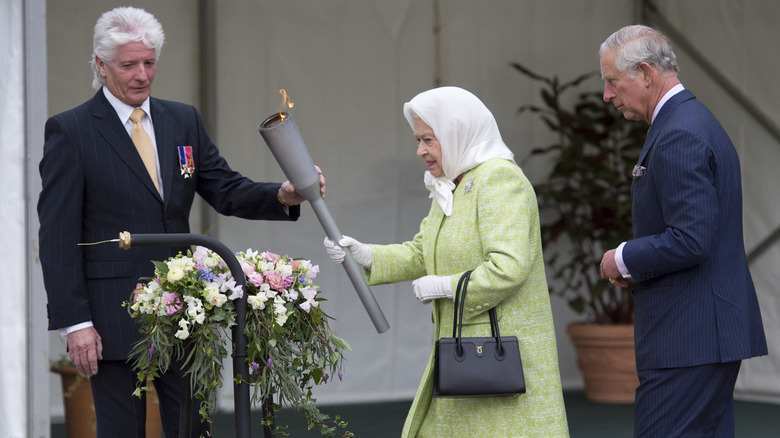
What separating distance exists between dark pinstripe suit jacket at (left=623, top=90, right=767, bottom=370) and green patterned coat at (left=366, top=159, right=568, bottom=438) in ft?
0.88

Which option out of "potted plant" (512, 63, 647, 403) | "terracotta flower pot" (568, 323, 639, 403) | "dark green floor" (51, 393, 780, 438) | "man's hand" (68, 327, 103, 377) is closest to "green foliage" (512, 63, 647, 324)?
"potted plant" (512, 63, 647, 403)

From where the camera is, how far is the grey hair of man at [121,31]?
9.39 feet

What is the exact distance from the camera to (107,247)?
286 centimetres

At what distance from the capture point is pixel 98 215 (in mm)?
2855

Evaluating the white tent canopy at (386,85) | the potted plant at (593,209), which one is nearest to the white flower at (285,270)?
the white tent canopy at (386,85)

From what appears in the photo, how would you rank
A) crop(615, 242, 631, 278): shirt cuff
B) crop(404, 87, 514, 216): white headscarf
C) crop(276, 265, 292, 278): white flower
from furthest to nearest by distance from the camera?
crop(404, 87, 514, 216): white headscarf
crop(615, 242, 631, 278): shirt cuff
crop(276, 265, 292, 278): white flower

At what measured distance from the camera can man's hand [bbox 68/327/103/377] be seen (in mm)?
2764

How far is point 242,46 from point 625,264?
151 inches

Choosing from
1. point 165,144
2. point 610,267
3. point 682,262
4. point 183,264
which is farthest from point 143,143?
point 682,262

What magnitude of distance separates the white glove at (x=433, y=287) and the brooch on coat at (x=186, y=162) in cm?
83

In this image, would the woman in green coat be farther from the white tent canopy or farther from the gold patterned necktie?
the white tent canopy

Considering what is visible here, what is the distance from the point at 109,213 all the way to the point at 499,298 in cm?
117

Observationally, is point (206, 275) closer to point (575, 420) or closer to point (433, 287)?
point (433, 287)

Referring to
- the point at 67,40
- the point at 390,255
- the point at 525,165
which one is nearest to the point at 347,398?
the point at 525,165
